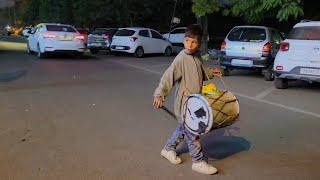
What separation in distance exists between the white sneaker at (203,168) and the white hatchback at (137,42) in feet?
57.3

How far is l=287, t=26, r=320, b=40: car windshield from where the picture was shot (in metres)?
10.5

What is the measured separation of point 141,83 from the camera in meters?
12.0

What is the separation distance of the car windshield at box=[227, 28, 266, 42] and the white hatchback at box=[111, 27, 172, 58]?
8.78 meters

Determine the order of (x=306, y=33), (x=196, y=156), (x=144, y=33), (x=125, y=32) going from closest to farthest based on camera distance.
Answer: (x=196, y=156), (x=306, y=33), (x=125, y=32), (x=144, y=33)

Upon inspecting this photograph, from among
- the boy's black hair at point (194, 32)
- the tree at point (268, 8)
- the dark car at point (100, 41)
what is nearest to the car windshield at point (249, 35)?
the tree at point (268, 8)

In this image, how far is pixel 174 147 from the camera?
5.16 metres

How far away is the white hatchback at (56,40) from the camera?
18781 mm

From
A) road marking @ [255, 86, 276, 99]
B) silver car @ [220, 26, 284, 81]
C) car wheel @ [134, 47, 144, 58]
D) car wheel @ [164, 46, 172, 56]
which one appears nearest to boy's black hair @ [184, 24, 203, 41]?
road marking @ [255, 86, 276, 99]

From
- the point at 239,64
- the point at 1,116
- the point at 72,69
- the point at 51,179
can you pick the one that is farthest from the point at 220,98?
the point at 72,69

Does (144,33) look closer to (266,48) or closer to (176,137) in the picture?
(266,48)

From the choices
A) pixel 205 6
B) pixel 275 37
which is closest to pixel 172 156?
pixel 275 37

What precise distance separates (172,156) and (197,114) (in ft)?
2.45

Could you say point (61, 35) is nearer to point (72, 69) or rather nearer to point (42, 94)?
point (72, 69)

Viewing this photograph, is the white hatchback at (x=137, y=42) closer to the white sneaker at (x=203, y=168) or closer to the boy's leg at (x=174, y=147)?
the boy's leg at (x=174, y=147)
